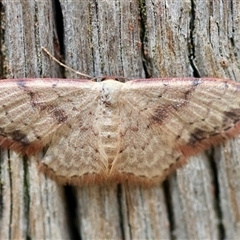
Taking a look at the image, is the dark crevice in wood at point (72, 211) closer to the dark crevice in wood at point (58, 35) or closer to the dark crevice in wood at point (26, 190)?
the dark crevice in wood at point (26, 190)

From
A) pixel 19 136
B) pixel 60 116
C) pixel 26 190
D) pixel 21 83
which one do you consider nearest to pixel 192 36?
pixel 60 116

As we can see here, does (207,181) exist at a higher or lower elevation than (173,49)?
lower

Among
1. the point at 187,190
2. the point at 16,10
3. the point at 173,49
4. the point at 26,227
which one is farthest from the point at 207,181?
the point at 16,10

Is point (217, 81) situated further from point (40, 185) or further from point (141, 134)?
point (40, 185)

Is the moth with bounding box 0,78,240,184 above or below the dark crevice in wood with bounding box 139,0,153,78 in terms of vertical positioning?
below

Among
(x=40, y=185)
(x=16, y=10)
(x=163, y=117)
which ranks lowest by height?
(x=40, y=185)

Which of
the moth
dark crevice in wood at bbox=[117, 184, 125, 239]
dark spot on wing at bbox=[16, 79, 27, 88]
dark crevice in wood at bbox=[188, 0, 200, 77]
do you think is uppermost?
dark crevice in wood at bbox=[188, 0, 200, 77]

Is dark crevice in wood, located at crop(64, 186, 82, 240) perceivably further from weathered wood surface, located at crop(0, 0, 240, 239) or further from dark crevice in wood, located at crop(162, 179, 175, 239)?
dark crevice in wood, located at crop(162, 179, 175, 239)

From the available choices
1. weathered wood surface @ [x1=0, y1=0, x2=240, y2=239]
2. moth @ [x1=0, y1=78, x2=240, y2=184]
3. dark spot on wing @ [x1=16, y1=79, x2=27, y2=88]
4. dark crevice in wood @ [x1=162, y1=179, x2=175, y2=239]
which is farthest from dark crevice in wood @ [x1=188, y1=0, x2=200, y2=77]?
dark spot on wing @ [x1=16, y1=79, x2=27, y2=88]
